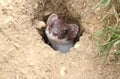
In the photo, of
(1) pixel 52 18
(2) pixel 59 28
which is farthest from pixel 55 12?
(2) pixel 59 28

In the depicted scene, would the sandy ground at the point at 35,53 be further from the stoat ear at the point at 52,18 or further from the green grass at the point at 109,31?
the stoat ear at the point at 52,18

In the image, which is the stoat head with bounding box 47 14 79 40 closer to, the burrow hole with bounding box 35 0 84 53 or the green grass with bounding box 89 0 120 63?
the burrow hole with bounding box 35 0 84 53

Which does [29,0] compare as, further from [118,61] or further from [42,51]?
[118,61]

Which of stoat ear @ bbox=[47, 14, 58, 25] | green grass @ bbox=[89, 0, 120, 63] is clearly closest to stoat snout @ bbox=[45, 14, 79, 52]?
stoat ear @ bbox=[47, 14, 58, 25]

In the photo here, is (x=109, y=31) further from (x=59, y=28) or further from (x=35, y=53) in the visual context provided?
(x=59, y=28)

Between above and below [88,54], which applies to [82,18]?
above

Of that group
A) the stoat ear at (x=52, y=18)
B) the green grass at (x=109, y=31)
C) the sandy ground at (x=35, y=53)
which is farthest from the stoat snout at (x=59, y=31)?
the green grass at (x=109, y=31)

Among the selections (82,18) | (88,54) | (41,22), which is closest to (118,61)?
(88,54)
